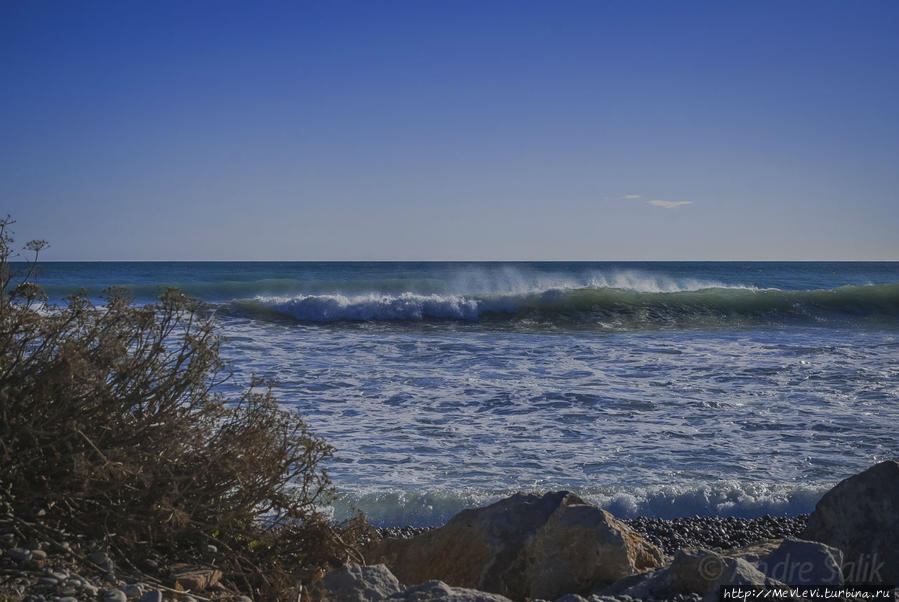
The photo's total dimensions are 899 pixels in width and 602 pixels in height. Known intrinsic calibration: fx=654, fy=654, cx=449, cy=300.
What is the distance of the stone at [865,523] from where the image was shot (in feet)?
12.3

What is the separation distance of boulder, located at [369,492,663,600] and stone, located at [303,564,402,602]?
0.63 metres

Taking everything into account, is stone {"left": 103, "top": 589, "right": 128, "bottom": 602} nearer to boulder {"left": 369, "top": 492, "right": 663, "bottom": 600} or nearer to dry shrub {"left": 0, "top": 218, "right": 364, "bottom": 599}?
dry shrub {"left": 0, "top": 218, "right": 364, "bottom": 599}

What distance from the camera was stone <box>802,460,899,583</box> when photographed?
374 centimetres

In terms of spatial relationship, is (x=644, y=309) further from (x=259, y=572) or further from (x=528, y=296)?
(x=259, y=572)

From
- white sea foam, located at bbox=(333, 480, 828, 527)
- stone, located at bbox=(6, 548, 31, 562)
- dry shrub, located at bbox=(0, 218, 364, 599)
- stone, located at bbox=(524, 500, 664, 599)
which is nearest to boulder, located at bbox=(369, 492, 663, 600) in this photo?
stone, located at bbox=(524, 500, 664, 599)

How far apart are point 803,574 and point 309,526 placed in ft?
7.96

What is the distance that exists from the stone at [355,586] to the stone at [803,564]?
1.83 metres

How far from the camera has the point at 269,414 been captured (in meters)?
3.44

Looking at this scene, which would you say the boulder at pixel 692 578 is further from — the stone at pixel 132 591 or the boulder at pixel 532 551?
the stone at pixel 132 591

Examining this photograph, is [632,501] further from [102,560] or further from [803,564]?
[102,560]

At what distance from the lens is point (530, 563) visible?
3.76 meters

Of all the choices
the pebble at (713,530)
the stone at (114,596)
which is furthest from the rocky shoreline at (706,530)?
the stone at (114,596)

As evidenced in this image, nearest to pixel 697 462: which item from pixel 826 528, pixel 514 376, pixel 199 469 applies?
pixel 826 528

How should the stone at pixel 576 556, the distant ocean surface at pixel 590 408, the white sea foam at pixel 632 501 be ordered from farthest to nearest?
the distant ocean surface at pixel 590 408
the white sea foam at pixel 632 501
the stone at pixel 576 556
